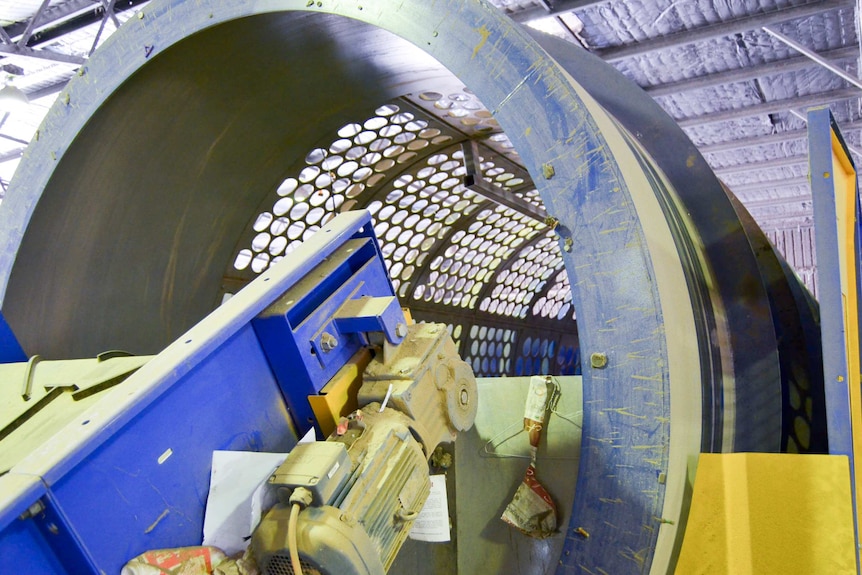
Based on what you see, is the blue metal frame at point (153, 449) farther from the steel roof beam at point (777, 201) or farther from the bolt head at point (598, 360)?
the steel roof beam at point (777, 201)

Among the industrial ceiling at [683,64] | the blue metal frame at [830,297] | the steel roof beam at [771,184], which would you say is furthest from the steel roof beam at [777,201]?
the blue metal frame at [830,297]

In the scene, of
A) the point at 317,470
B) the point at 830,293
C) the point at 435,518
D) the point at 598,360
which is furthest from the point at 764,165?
the point at 317,470

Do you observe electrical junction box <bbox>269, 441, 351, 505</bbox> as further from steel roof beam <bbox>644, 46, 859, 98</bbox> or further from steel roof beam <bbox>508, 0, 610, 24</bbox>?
steel roof beam <bbox>644, 46, 859, 98</bbox>

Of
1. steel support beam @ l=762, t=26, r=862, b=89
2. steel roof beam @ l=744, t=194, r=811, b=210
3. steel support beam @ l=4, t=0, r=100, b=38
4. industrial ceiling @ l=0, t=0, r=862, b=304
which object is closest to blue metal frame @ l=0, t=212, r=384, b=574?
industrial ceiling @ l=0, t=0, r=862, b=304

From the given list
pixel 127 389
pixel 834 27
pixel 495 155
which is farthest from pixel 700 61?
pixel 127 389

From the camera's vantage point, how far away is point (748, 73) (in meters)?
5.08

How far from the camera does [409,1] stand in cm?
197

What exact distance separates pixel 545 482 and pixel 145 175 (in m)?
1.98

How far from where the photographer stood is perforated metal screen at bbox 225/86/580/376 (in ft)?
10.9

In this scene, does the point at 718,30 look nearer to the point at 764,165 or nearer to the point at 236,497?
the point at 764,165

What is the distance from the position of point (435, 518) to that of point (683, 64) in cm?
457

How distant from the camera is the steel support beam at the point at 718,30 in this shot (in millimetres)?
4180

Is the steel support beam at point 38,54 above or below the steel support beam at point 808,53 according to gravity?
above

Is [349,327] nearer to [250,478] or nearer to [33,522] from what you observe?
[250,478]
